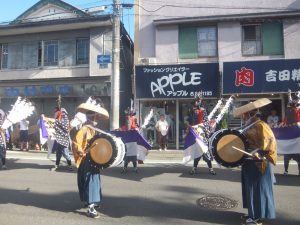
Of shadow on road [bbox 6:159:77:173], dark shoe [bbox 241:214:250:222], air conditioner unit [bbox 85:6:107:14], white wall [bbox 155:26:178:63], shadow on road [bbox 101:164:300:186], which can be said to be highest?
air conditioner unit [bbox 85:6:107:14]

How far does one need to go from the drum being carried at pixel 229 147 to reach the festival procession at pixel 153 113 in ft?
0.06

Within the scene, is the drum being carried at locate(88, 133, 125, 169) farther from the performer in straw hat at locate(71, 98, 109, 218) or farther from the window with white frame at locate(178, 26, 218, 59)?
the window with white frame at locate(178, 26, 218, 59)

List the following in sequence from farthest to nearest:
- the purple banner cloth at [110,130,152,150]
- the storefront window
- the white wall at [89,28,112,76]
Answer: the white wall at [89,28,112,76] → the storefront window → the purple banner cloth at [110,130,152,150]

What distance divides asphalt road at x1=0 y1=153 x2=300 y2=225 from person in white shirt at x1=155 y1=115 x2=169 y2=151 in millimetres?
5245

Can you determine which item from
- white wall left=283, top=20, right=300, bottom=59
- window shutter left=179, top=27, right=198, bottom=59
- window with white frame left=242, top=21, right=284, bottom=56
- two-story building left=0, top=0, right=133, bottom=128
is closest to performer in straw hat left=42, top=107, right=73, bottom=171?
two-story building left=0, top=0, right=133, bottom=128

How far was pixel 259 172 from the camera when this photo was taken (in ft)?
18.4

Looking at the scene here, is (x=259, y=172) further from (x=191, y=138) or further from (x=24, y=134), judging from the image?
(x=24, y=134)

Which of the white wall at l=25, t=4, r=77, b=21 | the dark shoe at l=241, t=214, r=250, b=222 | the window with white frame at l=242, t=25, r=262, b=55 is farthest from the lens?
the white wall at l=25, t=4, r=77, b=21

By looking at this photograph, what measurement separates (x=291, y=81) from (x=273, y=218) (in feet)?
38.5

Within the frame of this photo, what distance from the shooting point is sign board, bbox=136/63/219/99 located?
1667 centimetres

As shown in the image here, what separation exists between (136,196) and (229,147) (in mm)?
2696

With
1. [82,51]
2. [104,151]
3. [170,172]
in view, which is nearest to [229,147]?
[104,151]

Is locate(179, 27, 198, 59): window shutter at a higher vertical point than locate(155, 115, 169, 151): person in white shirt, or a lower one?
higher

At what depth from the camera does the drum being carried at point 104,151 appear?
244 inches
